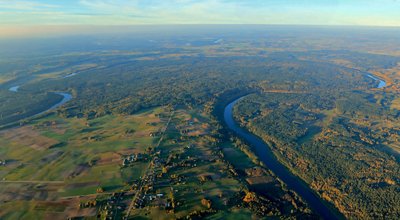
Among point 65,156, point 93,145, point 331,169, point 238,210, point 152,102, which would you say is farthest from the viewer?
point 152,102

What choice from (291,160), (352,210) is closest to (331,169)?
(291,160)

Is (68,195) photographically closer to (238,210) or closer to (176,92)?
(238,210)

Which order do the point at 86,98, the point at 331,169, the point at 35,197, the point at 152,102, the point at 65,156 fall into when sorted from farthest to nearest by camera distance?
the point at 86,98 → the point at 152,102 → the point at 65,156 → the point at 331,169 → the point at 35,197

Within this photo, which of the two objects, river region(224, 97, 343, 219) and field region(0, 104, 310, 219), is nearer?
A: field region(0, 104, 310, 219)

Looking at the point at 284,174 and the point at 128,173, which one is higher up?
the point at 128,173

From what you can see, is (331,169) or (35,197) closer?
(35,197)

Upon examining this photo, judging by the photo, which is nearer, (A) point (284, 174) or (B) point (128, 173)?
(B) point (128, 173)

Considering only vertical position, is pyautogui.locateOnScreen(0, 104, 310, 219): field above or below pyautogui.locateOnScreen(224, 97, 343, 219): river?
above

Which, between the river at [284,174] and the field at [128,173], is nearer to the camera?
the field at [128,173]
